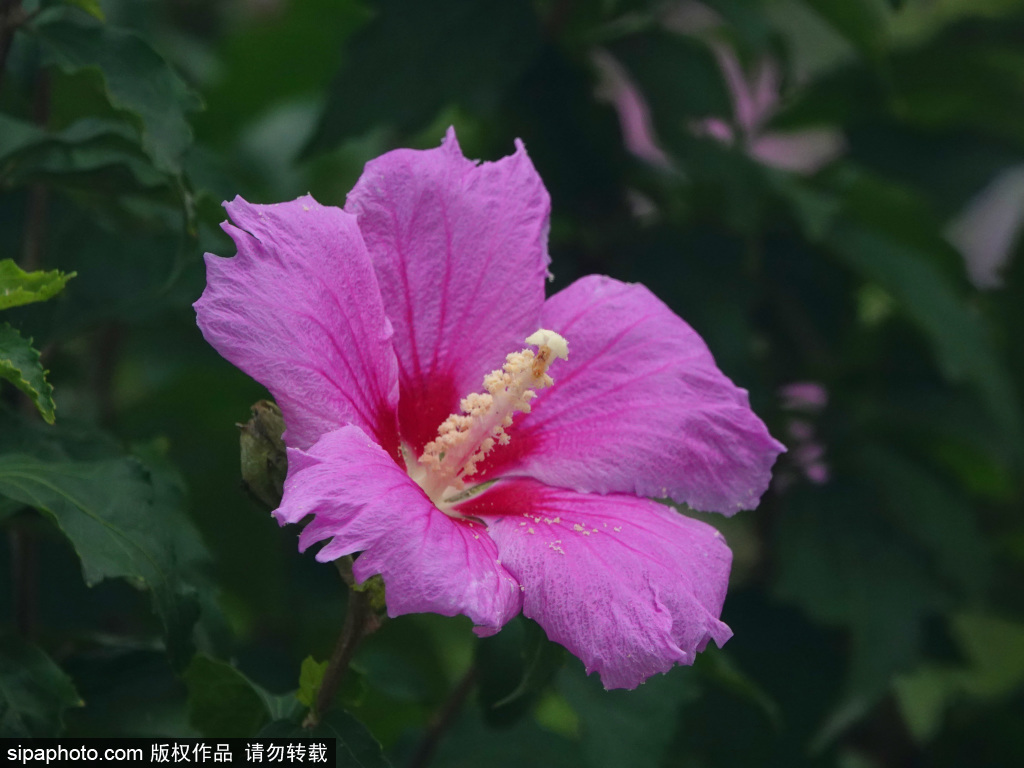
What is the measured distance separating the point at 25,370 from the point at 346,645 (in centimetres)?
32

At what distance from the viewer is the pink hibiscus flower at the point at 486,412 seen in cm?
80

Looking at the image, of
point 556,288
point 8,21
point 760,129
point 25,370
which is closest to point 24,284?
point 25,370

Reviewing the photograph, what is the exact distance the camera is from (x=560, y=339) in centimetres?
95

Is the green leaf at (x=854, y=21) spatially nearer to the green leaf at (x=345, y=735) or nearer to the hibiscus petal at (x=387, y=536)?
the hibiscus petal at (x=387, y=536)

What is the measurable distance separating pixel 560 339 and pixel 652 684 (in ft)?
1.49

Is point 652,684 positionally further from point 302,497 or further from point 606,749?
point 302,497

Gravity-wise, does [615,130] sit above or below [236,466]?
above

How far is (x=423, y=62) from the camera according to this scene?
136 cm

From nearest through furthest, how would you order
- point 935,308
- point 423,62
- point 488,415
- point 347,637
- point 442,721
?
point 347,637
point 488,415
point 442,721
point 423,62
point 935,308

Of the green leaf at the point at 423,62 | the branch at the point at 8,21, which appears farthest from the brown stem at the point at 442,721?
the branch at the point at 8,21

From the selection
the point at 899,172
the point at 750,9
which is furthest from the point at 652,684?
the point at 899,172

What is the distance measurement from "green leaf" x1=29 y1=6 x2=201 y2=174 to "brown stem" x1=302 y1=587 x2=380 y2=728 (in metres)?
0.42

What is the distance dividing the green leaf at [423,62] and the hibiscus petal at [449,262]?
368 mm

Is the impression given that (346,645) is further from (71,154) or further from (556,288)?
(556,288)
